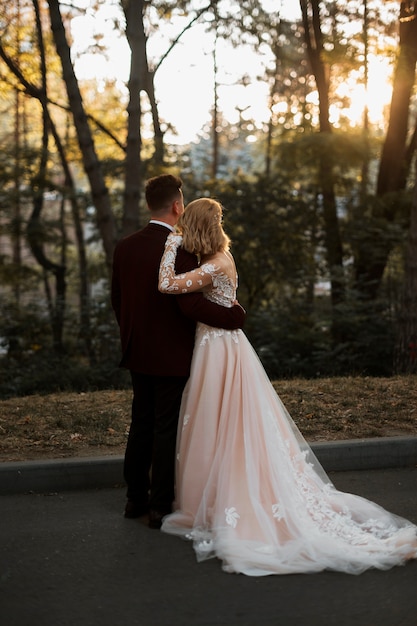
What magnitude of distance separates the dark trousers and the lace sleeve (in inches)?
24.5

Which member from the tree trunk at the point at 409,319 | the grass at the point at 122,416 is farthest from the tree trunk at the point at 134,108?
the grass at the point at 122,416

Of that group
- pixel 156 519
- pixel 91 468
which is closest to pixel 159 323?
pixel 156 519

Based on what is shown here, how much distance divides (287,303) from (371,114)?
11639mm

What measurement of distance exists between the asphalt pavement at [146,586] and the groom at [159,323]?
1.73 ft

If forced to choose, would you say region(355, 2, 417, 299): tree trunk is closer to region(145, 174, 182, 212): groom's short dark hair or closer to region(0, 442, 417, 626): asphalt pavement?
region(145, 174, 182, 212): groom's short dark hair

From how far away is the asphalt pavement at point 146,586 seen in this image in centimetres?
398

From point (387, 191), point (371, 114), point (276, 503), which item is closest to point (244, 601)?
point (276, 503)

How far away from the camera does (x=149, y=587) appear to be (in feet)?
14.5

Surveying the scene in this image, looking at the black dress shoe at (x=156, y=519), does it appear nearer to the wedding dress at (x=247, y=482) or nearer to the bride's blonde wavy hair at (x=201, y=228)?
the wedding dress at (x=247, y=482)

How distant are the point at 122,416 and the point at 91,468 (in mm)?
1705

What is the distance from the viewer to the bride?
194 inches

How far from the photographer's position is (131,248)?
5.61 metres

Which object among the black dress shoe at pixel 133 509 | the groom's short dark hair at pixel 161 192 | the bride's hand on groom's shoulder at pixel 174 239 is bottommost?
the black dress shoe at pixel 133 509

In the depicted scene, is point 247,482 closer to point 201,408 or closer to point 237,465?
point 237,465
